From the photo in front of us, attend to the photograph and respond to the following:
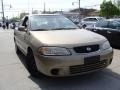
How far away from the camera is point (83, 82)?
16.0 ft

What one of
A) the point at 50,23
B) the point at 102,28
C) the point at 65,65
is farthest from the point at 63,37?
the point at 102,28

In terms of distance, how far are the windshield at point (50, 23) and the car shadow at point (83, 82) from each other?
4.54 feet

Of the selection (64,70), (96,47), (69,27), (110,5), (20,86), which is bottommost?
(20,86)

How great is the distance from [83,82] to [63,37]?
110cm

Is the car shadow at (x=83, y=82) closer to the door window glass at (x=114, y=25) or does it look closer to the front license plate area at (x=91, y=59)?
the front license plate area at (x=91, y=59)

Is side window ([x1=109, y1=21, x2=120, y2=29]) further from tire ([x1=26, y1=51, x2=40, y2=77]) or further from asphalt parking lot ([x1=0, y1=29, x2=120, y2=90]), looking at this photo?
tire ([x1=26, y1=51, x2=40, y2=77])

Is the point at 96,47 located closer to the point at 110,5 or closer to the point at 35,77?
the point at 35,77

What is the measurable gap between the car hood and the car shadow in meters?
0.92

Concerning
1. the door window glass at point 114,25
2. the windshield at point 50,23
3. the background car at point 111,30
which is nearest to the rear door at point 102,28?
the background car at point 111,30

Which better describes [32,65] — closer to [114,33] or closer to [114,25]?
[114,33]

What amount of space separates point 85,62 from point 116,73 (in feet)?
4.51

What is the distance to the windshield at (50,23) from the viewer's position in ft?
19.3

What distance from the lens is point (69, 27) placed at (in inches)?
241

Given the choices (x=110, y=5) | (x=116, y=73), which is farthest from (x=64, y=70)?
(x=110, y=5)
